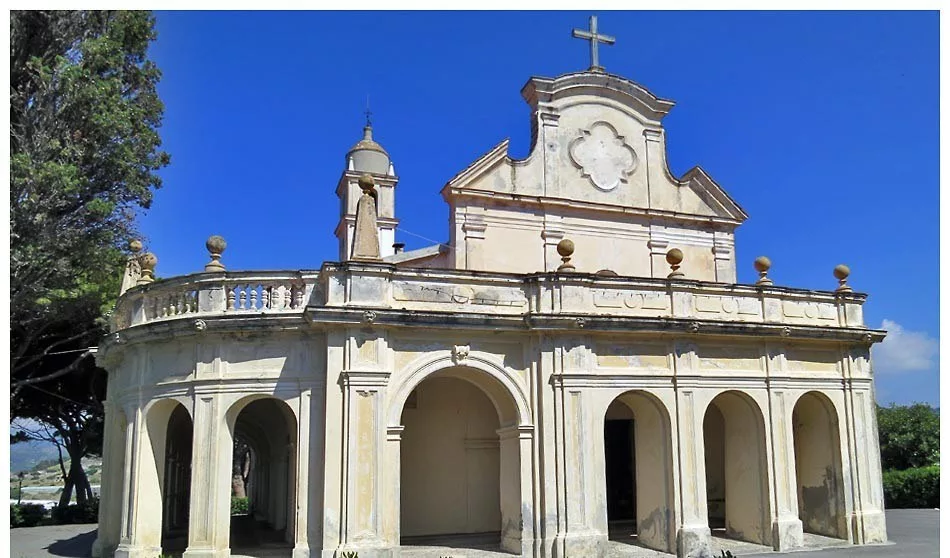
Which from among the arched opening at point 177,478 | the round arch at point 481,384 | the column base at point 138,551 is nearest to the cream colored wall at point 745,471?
the round arch at point 481,384

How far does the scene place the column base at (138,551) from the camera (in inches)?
587

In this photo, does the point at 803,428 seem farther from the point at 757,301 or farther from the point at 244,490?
the point at 244,490

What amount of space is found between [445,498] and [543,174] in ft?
25.0

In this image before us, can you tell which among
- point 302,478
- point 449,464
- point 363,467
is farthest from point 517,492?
point 302,478

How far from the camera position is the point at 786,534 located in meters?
16.5

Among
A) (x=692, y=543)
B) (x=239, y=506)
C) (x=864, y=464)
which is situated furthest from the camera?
(x=239, y=506)

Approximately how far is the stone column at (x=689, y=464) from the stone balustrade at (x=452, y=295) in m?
1.01

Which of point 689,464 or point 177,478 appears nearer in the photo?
point 689,464

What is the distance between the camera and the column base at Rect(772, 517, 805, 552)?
16375 millimetres

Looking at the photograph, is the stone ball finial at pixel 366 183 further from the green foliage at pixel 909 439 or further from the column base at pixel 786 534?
the green foliage at pixel 909 439

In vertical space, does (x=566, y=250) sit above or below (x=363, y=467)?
above

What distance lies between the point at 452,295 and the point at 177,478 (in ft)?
40.4

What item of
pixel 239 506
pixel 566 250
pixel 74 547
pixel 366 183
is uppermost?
pixel 366 183

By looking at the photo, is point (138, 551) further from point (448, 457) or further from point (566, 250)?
point (566, 250)
